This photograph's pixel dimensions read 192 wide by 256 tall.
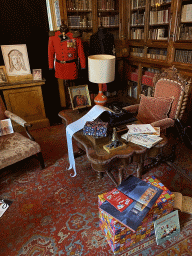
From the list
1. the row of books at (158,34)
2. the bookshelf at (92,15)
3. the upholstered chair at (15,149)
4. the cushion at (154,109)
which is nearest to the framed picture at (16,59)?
the bookshelf at (92,15)

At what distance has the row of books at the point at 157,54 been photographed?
323 cm

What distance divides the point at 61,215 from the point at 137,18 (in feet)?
12.1

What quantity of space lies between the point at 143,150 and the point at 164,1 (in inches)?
108

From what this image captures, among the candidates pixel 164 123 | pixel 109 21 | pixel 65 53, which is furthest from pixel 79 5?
Answer: pixel 164 123

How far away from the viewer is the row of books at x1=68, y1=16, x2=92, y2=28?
351 centimetres

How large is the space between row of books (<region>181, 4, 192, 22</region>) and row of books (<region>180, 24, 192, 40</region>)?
0.32ft

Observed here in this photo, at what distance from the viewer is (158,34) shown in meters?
3.21

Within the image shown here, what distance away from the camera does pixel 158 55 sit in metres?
3.33

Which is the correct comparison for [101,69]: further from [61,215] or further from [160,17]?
[160,17]

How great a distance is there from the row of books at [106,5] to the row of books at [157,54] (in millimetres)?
1196

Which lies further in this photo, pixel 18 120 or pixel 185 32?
pixel 185 32

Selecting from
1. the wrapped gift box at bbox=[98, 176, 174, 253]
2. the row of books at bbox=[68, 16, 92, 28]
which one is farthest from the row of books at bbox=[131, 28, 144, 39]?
the wrapped gift box at bbox=[98, 176, 174, 253]

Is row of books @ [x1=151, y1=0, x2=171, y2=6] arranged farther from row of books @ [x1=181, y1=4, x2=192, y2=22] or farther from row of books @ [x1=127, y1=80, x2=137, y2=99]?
row of books @ [x1=127, y1=80, x2=137, y2=99]

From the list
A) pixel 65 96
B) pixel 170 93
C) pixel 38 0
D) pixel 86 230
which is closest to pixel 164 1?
pixel 170 93
